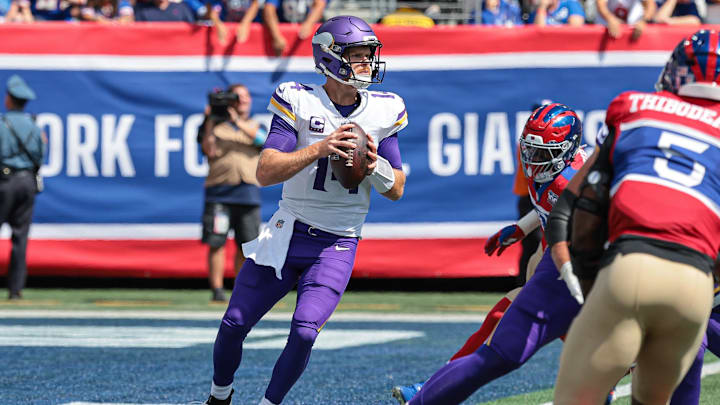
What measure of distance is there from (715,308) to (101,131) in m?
7.85

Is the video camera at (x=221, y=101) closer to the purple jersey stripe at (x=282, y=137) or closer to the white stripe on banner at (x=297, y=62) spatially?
the white stripe on banner at (x=297, y=62)

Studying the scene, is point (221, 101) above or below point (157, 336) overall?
above

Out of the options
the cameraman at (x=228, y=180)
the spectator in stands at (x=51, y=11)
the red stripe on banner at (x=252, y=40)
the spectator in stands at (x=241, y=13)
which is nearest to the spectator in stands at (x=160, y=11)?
the spectator in stands at (x=241, y=13)

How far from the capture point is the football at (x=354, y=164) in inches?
176

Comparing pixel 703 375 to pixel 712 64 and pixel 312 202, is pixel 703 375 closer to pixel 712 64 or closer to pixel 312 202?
pixel 312 202

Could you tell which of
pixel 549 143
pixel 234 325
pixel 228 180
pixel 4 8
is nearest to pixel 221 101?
pixel 228 180

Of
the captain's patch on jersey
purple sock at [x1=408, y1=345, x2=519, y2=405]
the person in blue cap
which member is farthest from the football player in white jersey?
the person in blue cap

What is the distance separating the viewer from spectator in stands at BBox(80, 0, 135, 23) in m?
12.6

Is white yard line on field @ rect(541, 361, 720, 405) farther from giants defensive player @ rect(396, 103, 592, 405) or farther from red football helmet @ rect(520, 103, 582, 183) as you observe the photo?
giants defensive player @ rect(396, 103, 592, 405)

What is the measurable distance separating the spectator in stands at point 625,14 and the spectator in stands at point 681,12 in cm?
12

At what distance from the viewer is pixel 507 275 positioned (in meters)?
10.9

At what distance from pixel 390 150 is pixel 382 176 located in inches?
10.6

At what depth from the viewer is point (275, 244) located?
479 centimetres

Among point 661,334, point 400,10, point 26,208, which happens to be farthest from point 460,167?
point 661,334
